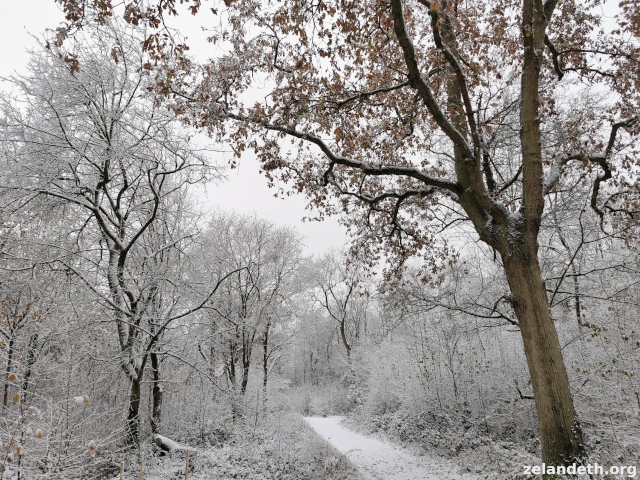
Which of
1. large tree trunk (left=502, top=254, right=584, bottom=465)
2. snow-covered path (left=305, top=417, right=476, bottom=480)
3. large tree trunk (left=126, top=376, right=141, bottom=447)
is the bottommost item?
snow-covered path (left=305, top=417, right=476, bottom=480)

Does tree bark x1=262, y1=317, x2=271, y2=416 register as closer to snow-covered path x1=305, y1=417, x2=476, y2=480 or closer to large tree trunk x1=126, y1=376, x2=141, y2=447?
snow-covered path x1=305, y1=417, x2=476, y2=480

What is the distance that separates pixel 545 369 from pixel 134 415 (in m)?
8.86

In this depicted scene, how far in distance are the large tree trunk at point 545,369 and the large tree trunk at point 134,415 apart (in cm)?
818

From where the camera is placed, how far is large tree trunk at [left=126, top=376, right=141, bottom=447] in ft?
27.3

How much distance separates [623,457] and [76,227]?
1163cm

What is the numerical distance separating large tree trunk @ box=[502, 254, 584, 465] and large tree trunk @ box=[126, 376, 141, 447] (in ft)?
26.8

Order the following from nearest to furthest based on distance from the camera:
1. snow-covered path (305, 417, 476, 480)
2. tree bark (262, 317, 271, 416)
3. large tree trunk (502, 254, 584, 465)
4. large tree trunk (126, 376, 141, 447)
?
large tree trunk (502, 254, 584, 465) → snow-covered path (305, 417, 476, 480) → large tree trunk (126, 376, 141, 447) → tree bark (262, 317, 271, 416)

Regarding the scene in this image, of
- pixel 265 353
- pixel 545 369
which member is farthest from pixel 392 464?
pixel 265 353

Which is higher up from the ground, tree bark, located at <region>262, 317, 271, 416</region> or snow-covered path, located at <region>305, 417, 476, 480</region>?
tree bark, located at <region>262, 317, 271, 416</region>

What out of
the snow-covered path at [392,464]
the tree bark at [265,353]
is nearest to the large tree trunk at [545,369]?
the snow-covered path at [392,464]

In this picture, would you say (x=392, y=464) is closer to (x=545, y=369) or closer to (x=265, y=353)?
(x=545, y=369)

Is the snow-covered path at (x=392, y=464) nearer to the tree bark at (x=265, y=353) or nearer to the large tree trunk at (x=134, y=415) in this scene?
the large tree trunk at (x=134, y=415)

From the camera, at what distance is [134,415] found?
857 cm

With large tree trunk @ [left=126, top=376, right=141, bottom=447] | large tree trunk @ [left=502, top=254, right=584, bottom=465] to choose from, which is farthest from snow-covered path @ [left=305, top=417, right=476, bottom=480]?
large tree trunk @ [left=126, top=376, right=141, bottom=447]
